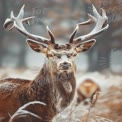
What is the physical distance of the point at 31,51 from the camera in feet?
11.6

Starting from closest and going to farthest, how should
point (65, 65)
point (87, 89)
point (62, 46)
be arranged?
point (65, 65) → point (62, 46) → point (87, 89)

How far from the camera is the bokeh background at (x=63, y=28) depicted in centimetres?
357

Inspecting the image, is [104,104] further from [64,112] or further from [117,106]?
[64,112]

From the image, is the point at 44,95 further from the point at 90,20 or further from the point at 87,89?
the point at 90,20

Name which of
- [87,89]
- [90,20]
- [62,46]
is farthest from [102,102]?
[90,20]

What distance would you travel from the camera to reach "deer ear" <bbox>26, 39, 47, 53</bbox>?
345 cm

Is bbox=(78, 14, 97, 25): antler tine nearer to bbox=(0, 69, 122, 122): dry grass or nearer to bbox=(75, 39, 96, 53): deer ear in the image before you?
bbox=(75, 39, 96, 53): deer ear

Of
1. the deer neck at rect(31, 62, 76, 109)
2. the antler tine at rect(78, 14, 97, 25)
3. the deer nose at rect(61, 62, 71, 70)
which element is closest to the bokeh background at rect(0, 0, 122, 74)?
the antler tine at rect(78, 14, 97, 25)

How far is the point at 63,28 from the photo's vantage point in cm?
357

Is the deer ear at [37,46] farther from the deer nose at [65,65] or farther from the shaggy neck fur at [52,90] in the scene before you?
the deer nose at [65,65]

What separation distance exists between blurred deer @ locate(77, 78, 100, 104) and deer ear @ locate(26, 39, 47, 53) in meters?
0.43

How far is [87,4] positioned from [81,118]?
967mm

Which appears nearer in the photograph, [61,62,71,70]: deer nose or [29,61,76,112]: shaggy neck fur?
[61,62,71,70]: deer nose

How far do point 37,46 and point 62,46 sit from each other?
0.69 ft
